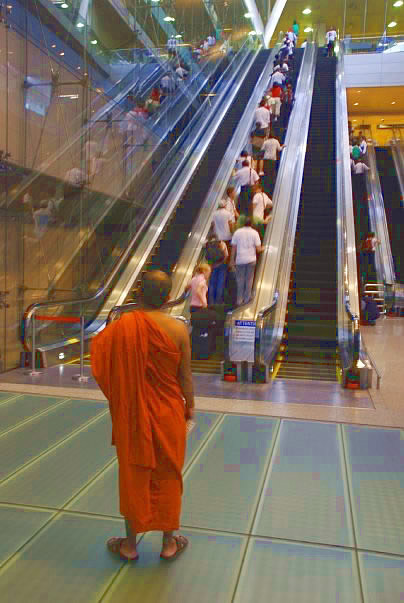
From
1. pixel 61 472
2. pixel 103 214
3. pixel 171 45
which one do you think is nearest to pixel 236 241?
pixel 103 214

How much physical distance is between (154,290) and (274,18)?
118 ft

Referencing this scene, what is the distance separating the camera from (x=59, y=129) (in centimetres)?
908

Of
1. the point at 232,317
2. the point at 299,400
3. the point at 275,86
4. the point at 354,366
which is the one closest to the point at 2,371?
the point at 232,317

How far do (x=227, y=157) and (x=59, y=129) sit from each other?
5.77 meters

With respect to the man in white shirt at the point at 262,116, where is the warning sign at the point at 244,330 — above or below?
below

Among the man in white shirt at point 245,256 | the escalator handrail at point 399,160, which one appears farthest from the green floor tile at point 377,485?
the escalator handrail at point 399,160

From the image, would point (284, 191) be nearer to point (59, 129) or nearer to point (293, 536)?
point (59, 129)

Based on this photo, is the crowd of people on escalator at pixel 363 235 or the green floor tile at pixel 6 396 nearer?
the green floor tile at pixel 6 396

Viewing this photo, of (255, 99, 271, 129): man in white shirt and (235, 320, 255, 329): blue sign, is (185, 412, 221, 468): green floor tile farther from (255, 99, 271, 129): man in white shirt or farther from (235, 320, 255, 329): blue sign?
(255, 99, 271, 129): man in white shirt

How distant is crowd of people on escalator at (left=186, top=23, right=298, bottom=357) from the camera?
8.64m

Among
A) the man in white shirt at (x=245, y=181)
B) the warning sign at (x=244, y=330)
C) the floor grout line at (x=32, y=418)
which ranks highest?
the man in white shirt at (x=245, y=181)

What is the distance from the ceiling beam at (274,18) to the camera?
33381 millimetres

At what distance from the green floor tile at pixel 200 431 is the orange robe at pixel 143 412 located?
1421 millimetres

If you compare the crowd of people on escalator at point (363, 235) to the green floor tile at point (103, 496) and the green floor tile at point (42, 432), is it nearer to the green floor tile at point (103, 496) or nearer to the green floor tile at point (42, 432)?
the green floor tile at point (42, 432)
